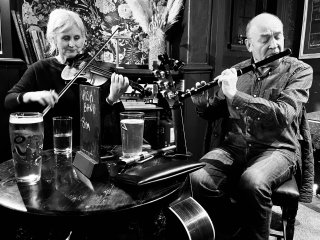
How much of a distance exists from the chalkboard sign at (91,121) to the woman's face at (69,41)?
3.57ft

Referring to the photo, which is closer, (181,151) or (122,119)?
(122,119)

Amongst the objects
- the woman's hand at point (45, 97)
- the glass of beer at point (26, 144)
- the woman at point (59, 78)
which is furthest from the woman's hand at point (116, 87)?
the glass of beer at point (26, 144)

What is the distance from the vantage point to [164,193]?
0.98m

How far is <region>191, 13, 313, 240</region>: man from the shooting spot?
63.0 inches

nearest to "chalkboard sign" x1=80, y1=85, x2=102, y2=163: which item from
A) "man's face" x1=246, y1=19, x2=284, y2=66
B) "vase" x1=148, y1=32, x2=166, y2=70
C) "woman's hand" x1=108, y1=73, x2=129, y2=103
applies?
"woman's hand" x1=108, y1=73, x2=129, y2=103

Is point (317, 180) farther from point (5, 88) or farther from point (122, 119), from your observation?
point (5, 88)

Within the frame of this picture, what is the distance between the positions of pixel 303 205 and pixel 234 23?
2.05 metres

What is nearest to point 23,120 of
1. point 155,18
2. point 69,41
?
point 69,41

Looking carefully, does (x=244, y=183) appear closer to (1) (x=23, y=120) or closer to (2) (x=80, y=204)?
(2) (x=80, y=204)

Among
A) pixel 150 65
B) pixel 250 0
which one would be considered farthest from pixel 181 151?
pixel 250 0

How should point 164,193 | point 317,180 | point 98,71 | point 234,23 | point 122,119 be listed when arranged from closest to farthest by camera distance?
1. point 164,193
2. point 122,119
3. point 98,71
4. point 317,180
5. point 234,23

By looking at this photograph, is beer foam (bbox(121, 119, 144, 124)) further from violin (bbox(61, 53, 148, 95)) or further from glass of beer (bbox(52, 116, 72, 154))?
violin (bbox(61, 53, 148, 95))

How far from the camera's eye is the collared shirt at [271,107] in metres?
1.78

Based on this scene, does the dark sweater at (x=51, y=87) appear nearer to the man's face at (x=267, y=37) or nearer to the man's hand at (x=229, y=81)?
the man's hand at (x=229, y=81)
